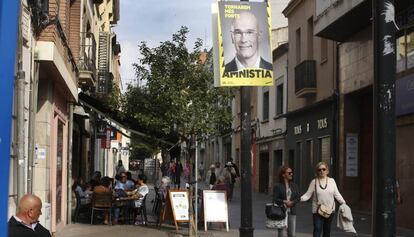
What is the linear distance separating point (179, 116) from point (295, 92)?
36.7ft

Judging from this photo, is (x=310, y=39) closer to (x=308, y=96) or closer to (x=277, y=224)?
(x=308, y=96)

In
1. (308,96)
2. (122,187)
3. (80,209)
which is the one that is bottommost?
(80,209)

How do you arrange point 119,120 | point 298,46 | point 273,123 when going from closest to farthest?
point 119,120, point 298,46, point 273,123

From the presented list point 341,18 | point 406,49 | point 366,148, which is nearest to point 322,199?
point 406,49

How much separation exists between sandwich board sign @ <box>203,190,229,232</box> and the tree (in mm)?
1432

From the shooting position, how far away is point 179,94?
49.4ft

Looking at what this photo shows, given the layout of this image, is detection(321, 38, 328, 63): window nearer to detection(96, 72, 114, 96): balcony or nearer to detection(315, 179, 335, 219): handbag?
detection(96, 72, 114, 96): balcony

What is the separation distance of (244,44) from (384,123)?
17.6ft

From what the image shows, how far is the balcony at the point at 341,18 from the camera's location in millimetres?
A: 16562

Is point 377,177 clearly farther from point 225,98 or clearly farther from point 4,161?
point 225,98

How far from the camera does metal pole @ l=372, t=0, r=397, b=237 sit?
16.0 feet

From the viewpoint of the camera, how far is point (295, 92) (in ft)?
82.6

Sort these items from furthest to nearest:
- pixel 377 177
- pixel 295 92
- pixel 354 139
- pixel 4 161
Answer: pixel 295 92 < pixel 354 139 < pixel 377 177 < pixel 4 161

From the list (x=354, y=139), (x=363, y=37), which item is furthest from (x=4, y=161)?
(x=354, y=139)
